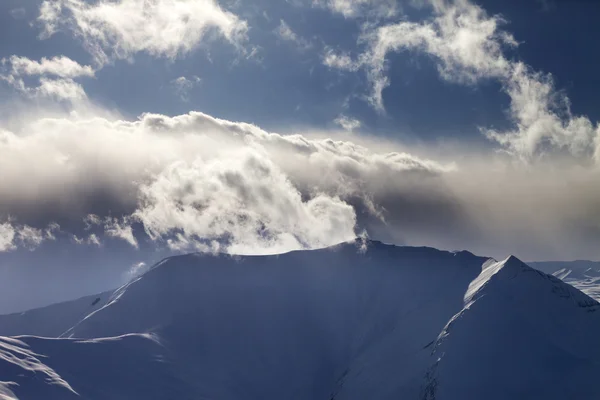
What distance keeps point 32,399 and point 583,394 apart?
19184cm

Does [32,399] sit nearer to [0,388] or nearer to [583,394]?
[0,388]

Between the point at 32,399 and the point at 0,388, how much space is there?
11.7 m

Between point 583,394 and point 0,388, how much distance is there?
655ft

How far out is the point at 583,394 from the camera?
200 metres

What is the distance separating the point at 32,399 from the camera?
655 ft

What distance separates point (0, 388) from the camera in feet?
634

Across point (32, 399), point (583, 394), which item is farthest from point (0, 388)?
point (583, 394)
